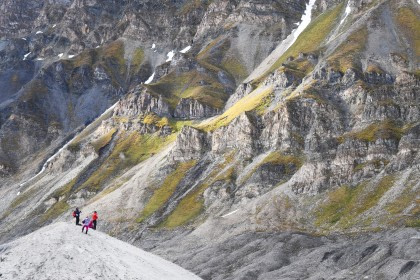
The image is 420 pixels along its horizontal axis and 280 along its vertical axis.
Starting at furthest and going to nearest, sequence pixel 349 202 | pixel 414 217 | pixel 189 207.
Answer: pixel 189 207 → pixel 349 202 → pixel 414 217

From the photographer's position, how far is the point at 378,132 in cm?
17488

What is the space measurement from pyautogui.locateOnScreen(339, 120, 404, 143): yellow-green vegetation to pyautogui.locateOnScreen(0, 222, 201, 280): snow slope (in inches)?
4985

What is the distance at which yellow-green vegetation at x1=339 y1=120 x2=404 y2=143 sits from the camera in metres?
172

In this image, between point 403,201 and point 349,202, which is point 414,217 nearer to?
point 403,201

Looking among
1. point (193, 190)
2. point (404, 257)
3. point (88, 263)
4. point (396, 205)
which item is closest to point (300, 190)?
point (396, 205)

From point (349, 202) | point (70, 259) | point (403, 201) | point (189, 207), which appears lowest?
point (189, 207)

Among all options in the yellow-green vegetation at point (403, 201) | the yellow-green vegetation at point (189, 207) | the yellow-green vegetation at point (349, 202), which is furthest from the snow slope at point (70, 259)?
the yellow-green vegetation at point (189, 207)

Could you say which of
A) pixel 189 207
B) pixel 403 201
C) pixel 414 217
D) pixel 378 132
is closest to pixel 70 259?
pixel 414 217

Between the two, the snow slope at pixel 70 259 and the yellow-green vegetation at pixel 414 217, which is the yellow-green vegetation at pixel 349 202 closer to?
the yellow-green vegetation at pixel 414 217

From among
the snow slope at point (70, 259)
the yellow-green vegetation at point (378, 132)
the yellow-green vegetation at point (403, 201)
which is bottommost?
the yellow-green vegetation at point (403, 201)

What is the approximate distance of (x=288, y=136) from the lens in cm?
19650

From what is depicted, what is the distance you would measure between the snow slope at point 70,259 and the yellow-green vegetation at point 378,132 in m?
127

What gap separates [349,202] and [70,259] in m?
115

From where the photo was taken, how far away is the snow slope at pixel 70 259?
1805 inches
